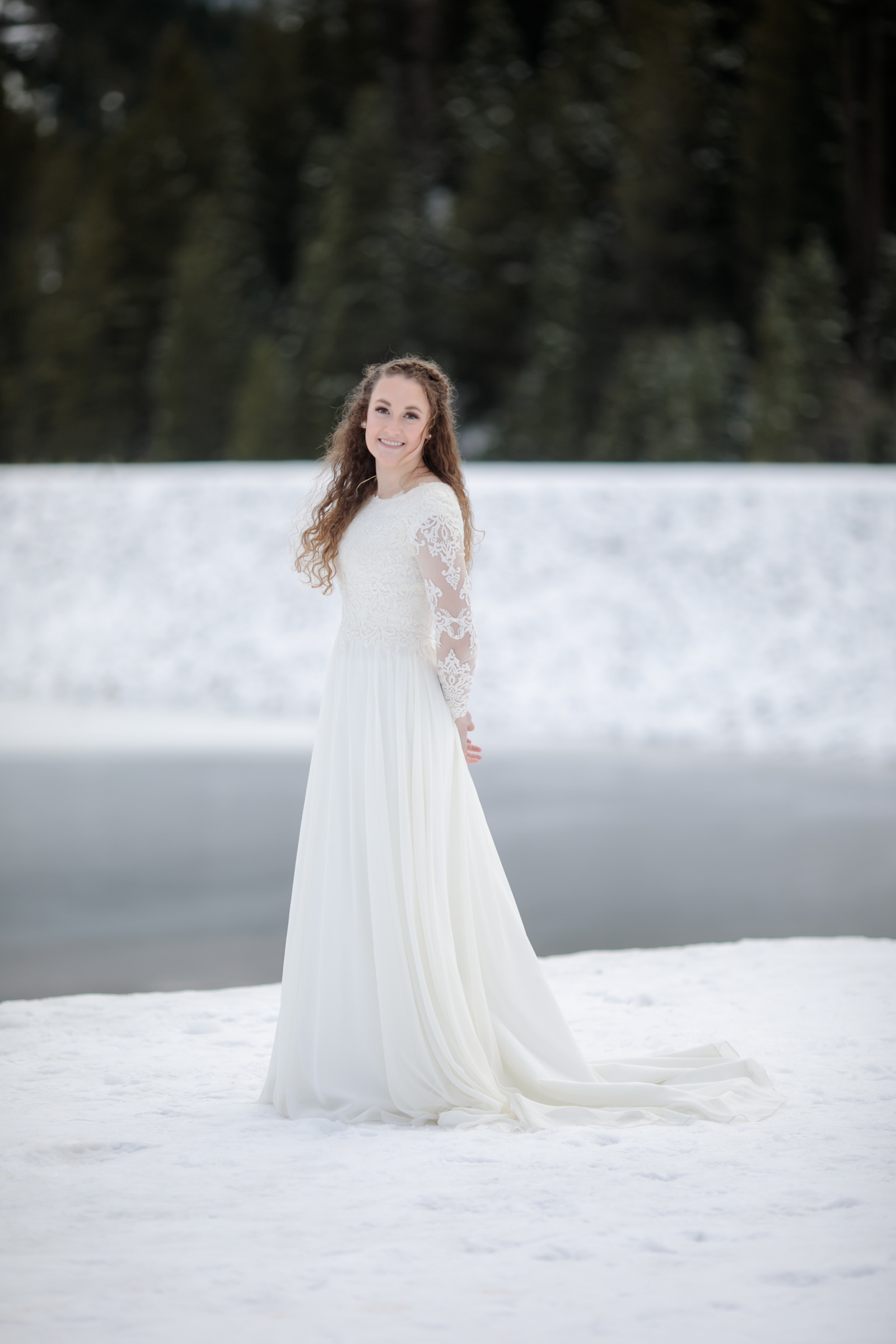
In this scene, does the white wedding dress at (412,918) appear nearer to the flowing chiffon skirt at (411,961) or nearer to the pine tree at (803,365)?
the flowing chiffon skirt at (411,961)

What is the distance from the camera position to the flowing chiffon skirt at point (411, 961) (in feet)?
9.68

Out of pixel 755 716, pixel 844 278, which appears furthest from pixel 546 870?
pixel 844 278

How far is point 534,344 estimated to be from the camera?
23375mm

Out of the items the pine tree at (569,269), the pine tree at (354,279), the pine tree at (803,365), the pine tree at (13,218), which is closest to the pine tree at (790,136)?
the pine tree at (803,365)

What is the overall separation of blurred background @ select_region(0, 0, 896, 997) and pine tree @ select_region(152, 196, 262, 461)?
3.3 inches

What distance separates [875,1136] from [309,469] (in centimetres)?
1215

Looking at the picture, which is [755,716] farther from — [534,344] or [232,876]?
[534,344]

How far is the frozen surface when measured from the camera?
2082 mm

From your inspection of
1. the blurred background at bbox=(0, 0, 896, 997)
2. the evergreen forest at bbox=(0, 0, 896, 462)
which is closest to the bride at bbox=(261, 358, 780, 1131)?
the blurred background at bbox=(0, 0, 896, 997)

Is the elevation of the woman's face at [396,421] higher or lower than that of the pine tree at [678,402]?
lower


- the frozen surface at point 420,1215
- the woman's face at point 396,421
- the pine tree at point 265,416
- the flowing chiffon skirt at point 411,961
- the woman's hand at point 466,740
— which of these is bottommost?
the frozen surface at point 420,1215

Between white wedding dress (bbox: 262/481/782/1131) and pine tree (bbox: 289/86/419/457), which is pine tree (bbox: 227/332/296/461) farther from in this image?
white wedding dress (bbox: 262/481/782/1131)

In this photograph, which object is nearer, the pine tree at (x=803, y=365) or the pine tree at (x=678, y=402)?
the pine tree at (x=803, y=365)

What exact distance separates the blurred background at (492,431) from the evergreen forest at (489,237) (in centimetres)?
7
